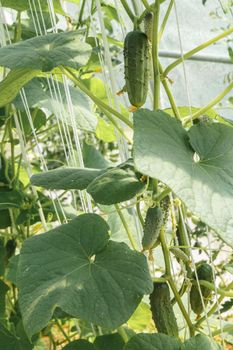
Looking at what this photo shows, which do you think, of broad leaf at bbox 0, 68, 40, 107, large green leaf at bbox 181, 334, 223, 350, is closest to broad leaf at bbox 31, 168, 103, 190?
broad leaf at bbox 0, 68, 40, 107

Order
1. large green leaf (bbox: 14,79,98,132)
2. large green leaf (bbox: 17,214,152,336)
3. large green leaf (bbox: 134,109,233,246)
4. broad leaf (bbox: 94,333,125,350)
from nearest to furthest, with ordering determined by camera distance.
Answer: large green leaf (bbox: 134,109,233,246), large green leaf (bbox: 17,214,152,336), broad leaf (bbox: 94,333,125,350), large green leaf (bbox: 14,79,98,132)

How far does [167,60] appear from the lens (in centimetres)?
385

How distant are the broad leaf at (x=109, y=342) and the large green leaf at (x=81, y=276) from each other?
185 mm

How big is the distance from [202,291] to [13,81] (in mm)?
437

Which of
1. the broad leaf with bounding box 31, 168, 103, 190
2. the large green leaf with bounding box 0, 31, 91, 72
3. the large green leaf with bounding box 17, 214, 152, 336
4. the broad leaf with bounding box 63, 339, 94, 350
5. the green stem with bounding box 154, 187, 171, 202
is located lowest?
the broad leaf with bounding box 63, 339, 94, 350

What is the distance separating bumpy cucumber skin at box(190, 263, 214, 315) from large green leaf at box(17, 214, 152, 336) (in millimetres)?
111

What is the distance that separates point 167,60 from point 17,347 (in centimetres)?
274


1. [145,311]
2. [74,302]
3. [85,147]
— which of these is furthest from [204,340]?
[85,147]

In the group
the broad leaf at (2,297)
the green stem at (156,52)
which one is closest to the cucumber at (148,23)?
the green stem at (156,52)

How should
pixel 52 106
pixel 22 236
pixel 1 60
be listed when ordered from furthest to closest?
pixel 22 236 < pixel 52 106 < pixel 1 60

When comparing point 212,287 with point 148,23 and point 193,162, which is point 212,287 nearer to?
point 193,162

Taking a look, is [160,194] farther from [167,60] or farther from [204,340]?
[167,60]

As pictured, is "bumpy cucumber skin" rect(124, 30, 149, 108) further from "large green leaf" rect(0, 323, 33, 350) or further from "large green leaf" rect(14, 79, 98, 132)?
"large green leaf" rect(0, 323, 33, 350)

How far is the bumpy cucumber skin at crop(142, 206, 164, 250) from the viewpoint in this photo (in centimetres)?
92
